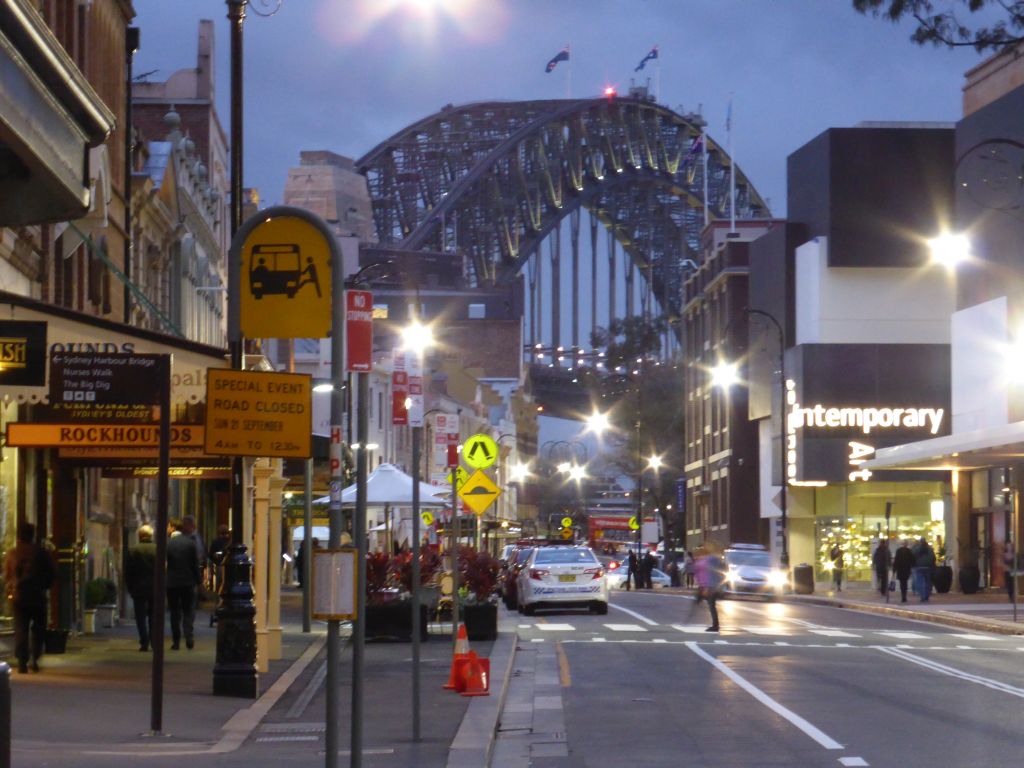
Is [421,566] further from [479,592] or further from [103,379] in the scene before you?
[103,379]

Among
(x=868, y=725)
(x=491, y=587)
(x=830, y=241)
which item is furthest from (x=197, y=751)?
(x=830, y=241)

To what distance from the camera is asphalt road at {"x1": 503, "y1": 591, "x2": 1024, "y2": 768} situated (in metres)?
13.9

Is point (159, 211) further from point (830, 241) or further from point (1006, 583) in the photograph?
point (830, 241)

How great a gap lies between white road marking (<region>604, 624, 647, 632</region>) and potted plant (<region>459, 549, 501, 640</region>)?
17.6ft

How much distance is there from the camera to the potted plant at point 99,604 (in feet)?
91.9

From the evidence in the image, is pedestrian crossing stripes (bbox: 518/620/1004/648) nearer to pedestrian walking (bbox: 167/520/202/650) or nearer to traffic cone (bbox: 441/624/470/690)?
pedestrian walking (bbox: 167/520/202/650)

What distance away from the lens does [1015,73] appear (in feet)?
165

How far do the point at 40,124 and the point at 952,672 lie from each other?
61.7ft

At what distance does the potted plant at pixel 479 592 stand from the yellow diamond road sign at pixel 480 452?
3135 mm

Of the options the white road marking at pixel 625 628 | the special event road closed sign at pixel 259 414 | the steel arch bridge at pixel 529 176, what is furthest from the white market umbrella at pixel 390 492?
the steel arch bridge at pixel 529 176

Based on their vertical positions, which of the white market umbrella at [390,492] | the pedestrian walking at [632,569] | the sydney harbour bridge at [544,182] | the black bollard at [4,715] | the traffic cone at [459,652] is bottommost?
the pedestrian walking at [632,569]

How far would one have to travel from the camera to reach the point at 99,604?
29641 mm

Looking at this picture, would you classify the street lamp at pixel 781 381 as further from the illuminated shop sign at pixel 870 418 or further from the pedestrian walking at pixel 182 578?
the pedestrian walking at pixel 182 578

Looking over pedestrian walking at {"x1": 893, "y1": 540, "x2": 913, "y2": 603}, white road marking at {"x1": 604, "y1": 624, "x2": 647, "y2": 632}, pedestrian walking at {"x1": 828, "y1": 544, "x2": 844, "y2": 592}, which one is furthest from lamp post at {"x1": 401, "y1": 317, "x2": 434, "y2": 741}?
pedestrian walking at {"x1": 828, "y1": 544, "x2": 844, "y2": 592}
